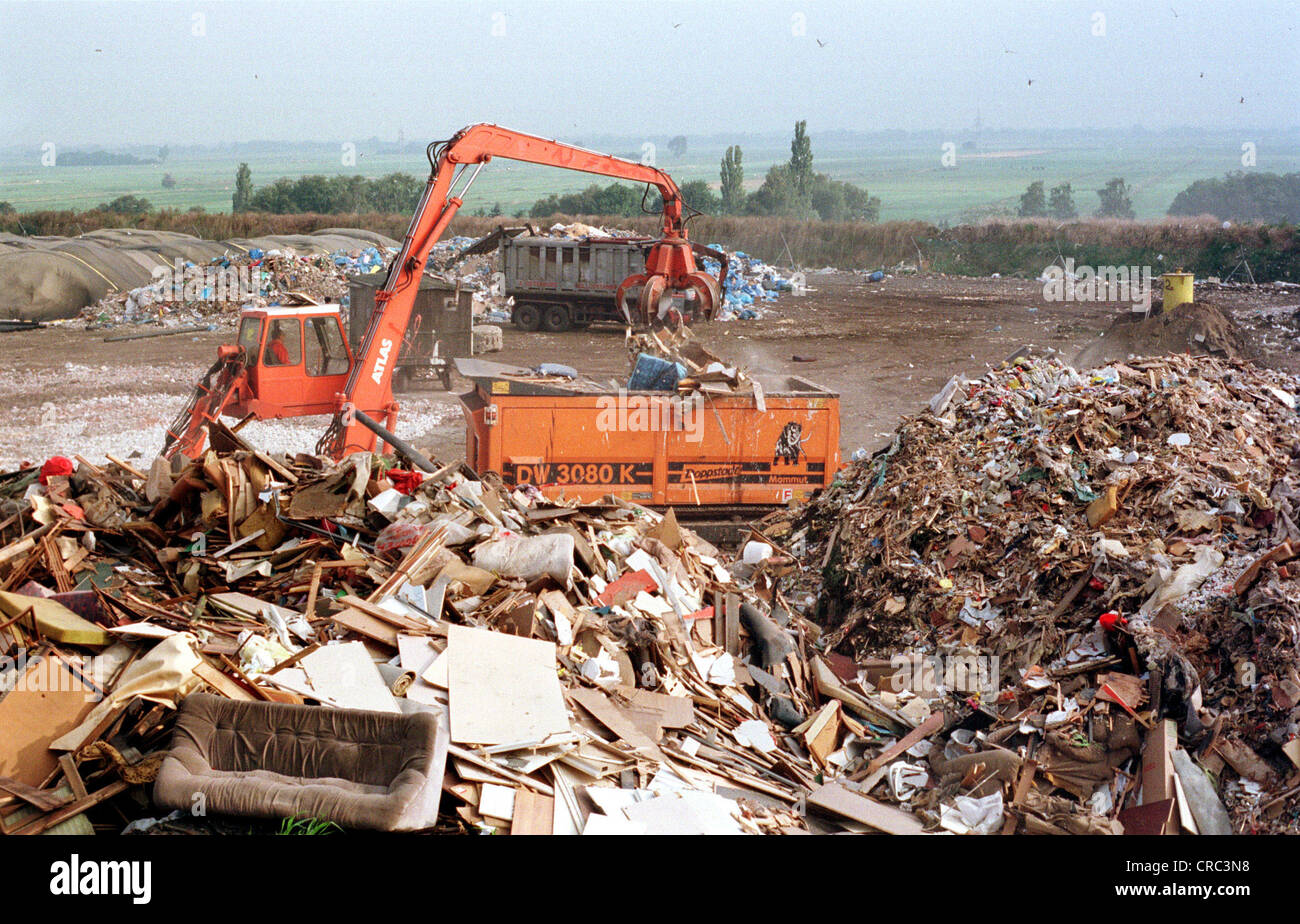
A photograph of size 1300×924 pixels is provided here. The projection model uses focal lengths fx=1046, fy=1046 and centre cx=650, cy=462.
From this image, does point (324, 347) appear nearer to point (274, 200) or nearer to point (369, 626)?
point (369, 626)

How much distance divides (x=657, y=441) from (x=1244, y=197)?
51334mm

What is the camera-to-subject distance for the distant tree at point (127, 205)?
4360 centimetres

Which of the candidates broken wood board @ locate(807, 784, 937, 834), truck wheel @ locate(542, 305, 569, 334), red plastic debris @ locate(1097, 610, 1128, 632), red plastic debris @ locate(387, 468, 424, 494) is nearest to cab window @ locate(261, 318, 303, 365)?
red plastic debris @ locate(387, 468, 424, 494)

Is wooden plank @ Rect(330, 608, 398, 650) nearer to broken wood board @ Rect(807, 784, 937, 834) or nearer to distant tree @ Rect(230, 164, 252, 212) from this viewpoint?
broken wood board @ Rect(807, 784, 937, 834)

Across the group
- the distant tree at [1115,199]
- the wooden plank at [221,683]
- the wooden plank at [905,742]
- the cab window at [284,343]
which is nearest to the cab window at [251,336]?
the cab window at [284,343]

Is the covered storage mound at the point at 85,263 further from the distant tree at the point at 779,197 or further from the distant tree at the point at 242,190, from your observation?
the distant tree at the point at 779,197

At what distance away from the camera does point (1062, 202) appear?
2362 inches

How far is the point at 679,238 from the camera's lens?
1586 centimetres

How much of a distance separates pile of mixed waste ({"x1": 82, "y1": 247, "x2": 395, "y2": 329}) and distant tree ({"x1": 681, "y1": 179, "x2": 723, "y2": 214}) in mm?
24517

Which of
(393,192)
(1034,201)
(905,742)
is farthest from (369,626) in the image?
(1034,201)

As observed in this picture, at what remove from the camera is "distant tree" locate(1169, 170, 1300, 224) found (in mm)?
47500

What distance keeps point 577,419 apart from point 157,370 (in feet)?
47.3
